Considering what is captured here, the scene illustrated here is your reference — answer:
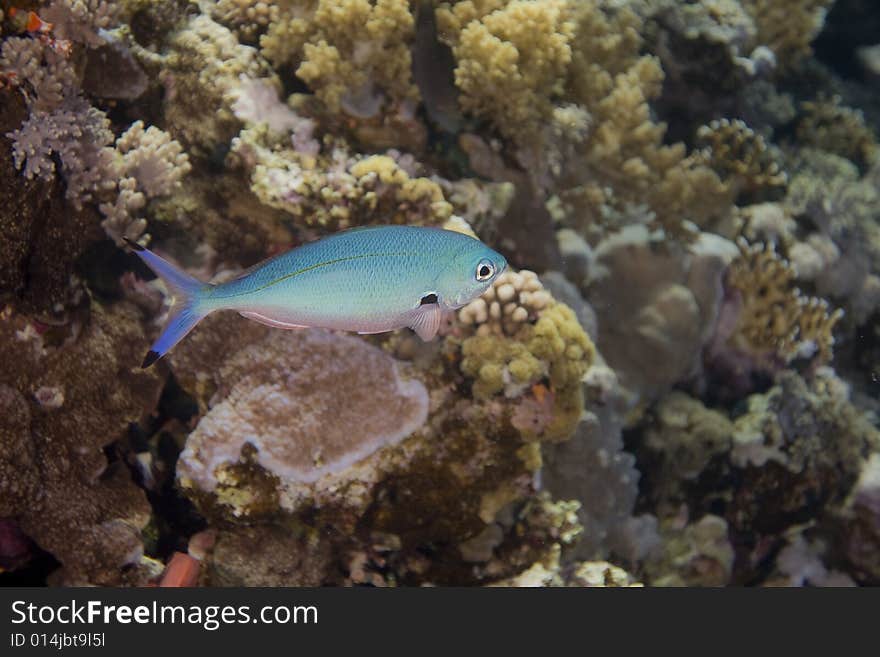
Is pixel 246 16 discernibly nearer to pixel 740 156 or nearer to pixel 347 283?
pixel 347 283

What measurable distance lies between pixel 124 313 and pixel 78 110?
3.53 ft

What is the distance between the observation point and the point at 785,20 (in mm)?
7910

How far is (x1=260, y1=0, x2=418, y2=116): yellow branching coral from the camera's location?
3.67 m

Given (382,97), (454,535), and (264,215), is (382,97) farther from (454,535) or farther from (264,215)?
(454,535)

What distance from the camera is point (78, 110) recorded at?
3188 millimetres

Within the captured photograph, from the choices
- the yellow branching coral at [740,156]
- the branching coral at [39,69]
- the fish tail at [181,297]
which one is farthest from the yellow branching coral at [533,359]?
the yellow branching coral at [740,156]

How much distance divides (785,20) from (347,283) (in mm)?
8132

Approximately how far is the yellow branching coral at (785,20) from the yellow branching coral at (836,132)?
3.84 ft

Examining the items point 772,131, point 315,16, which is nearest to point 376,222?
point 315,16

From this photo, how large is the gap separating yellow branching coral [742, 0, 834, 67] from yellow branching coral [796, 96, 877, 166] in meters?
1.17

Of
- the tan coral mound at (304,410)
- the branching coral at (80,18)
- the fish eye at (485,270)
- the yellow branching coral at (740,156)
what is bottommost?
the tan coral mound at (304,410)

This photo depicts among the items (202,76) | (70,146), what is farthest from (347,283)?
(202,76)

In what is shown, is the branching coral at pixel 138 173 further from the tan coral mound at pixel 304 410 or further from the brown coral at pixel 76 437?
the tan coral mound at pixel 304 410

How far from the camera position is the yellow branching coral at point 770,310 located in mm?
Answer: 5750
